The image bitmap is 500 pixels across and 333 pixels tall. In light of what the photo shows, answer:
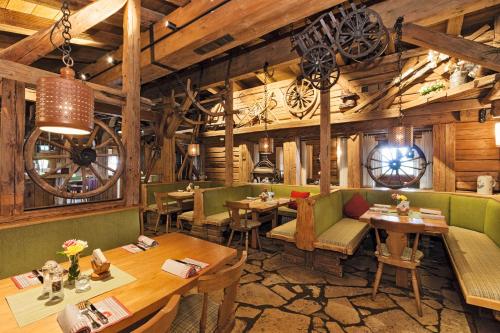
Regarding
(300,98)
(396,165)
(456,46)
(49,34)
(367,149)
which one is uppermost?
(300,98)

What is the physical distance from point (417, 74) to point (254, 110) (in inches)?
182

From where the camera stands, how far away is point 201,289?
A: 1.63 meters

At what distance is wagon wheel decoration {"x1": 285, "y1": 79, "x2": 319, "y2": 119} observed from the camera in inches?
284

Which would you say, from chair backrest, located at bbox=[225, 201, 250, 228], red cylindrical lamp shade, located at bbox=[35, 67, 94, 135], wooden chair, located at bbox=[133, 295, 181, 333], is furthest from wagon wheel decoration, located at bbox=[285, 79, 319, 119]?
wooden chair, located at bbox=[133, 295, 181, 333]

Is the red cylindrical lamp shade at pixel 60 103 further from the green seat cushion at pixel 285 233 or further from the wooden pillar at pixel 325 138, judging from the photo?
the wooden pillar at pixel 325 138

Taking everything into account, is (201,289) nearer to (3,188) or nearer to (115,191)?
(3,188)

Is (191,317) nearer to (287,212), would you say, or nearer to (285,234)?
(285,234)

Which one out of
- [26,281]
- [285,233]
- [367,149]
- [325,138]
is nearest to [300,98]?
[367,149]

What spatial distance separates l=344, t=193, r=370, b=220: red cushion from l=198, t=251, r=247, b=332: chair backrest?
4297 mm

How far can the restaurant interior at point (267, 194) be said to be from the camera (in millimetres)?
1899

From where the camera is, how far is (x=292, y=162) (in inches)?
307

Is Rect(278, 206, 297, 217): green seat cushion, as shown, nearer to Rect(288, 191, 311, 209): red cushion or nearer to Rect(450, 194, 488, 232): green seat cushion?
Rect(288, 191, 311, 209): red cushion

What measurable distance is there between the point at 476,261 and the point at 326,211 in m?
2.14

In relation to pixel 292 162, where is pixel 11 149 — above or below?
above
